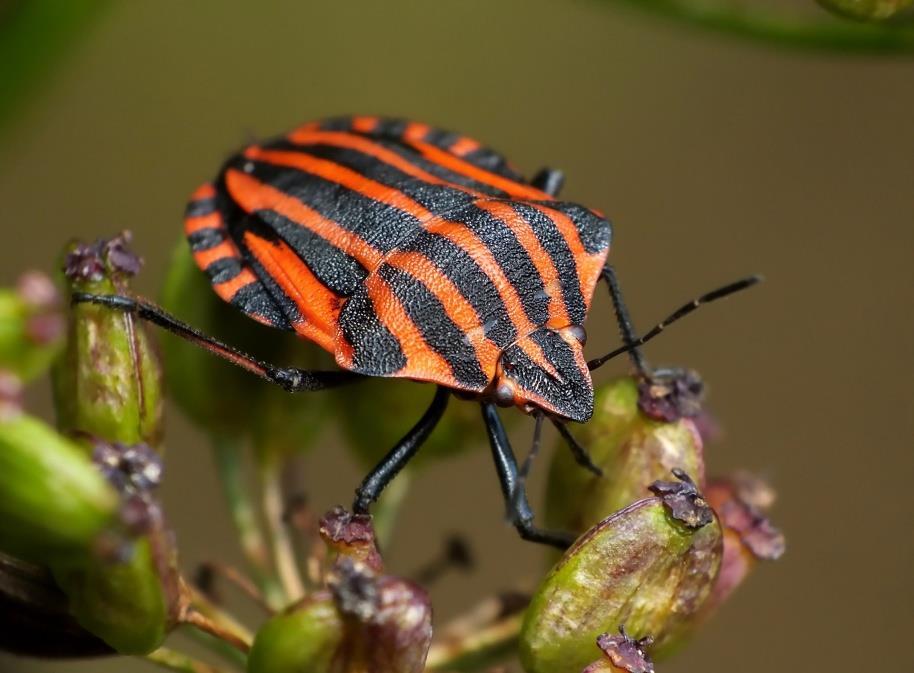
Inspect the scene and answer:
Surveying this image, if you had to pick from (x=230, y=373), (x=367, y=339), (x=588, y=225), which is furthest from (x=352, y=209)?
(x=588, y=225)

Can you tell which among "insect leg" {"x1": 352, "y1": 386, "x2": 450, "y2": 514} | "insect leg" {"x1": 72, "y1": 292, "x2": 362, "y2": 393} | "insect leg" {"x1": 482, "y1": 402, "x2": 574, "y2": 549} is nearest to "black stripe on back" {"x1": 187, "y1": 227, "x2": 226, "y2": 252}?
"insect leg" {"x1": 72, "y1": 292, "x2": 362, "y2": 393}

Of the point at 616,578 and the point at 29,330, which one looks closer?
the point at 29,330

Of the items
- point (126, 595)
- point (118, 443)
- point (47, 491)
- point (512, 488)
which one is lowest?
point (512, 488)

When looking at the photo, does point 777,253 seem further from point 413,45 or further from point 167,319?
point 167,319

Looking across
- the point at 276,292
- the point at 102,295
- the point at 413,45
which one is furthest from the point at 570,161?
the point at 102,295

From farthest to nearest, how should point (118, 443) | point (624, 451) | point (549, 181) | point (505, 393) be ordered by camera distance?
1. point (549, 181)
2. point (505, 393)
3. point (624, 451)
4. point (118, 443)

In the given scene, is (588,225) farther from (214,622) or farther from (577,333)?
(214,622)

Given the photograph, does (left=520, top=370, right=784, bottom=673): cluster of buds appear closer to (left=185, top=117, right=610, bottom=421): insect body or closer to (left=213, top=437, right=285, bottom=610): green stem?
(left=185, top=117, right=610, bottom=421): insect body
